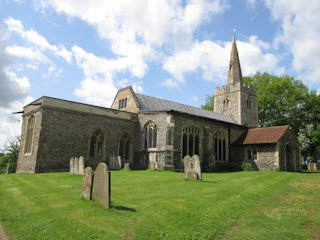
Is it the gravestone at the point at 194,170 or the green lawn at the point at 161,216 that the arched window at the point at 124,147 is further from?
the green lawn at the point at 161,216

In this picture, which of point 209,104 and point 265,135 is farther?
point 209,104

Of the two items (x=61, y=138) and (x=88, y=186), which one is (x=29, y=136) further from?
(x=88, y=186)

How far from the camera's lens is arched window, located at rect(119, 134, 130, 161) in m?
22.3

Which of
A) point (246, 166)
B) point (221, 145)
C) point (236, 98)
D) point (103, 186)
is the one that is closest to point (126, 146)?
point (221, 145)

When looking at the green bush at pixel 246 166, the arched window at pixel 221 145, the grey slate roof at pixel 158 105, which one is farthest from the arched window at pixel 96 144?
the green bush at pixel 246 166

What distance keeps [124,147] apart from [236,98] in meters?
21.1

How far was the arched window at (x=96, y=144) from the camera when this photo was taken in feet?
67.4

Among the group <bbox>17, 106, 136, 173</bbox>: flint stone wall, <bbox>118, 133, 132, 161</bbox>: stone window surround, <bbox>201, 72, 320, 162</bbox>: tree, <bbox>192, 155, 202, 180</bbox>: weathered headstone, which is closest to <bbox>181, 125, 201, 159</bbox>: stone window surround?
<bbox>118, 133, 132, 161</bbox>: stone window surround

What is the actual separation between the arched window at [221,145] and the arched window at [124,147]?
9.11 m

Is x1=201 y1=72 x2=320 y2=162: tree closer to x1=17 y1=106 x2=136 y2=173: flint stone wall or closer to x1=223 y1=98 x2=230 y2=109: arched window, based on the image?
x1=223 y1=98 x2=230 y2=109: arched window

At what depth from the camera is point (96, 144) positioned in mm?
20766

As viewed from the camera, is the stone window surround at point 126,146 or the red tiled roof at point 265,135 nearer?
the stone window surround at point 126,146

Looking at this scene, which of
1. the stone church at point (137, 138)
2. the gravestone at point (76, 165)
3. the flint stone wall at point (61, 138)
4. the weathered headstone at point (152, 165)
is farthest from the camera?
the weathered headstone at point (152, 165)

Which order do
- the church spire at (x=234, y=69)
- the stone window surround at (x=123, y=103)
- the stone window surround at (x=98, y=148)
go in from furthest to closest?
the church spire at (x=234, y=69), the stone window surround at (x=123, y=103), the stone window surround at (x=98, y=148)
